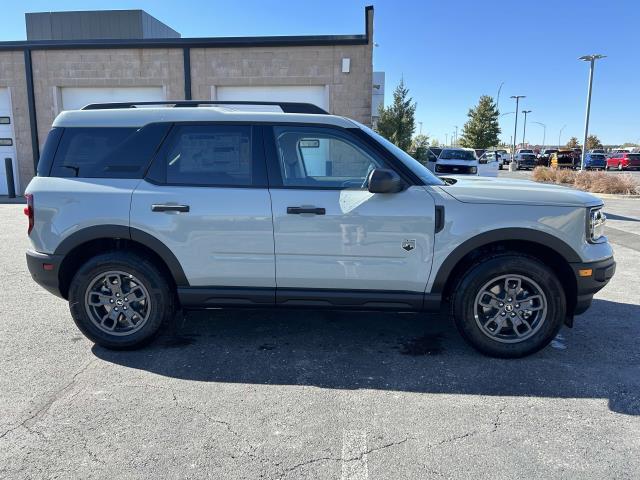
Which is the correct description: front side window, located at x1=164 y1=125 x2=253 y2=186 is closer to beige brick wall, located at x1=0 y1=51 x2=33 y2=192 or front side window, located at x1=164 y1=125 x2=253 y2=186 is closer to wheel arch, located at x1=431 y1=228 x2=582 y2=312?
wheel arch, located at x1=431 y1=228 x2=582 y2=312

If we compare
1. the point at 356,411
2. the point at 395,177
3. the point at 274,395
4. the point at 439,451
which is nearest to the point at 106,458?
the point at 274,395

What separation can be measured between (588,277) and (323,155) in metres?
2.29

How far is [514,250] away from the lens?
12.5 feet

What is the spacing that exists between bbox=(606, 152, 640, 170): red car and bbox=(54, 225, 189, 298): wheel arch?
153 feet

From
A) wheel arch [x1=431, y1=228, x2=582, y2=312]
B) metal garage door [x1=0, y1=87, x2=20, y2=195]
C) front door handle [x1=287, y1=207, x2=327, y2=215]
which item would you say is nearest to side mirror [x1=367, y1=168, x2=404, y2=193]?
front door handle [x1=287, y1=207, x2=327, y2=215]

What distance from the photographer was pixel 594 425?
2943mm

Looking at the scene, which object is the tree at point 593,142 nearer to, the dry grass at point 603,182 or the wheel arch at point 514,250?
the dry grass at point 603,182

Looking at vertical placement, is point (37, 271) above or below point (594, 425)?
above

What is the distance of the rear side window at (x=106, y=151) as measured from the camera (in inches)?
154

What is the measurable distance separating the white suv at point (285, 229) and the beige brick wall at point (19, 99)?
1447cm

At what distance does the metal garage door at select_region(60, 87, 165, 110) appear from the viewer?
50.6 ft

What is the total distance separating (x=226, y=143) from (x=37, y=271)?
1.91 metres

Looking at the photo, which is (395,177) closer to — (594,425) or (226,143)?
(226,143)

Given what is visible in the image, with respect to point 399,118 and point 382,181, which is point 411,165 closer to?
point 382,181
